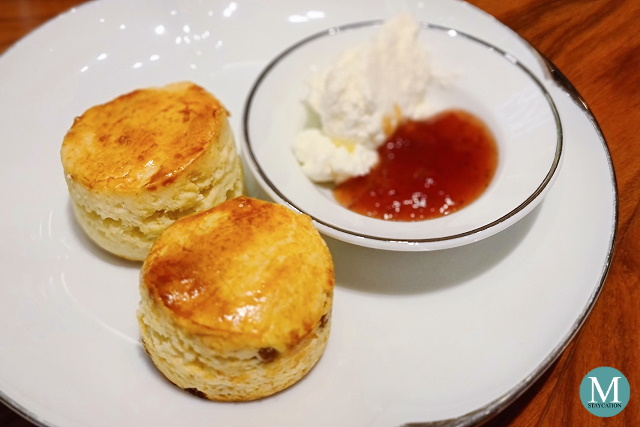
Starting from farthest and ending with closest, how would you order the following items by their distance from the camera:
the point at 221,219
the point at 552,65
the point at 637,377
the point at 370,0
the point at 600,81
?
the point at 370,0, the point at 552,65, the point at 600,81, the point at 637,377, the point at 221,219

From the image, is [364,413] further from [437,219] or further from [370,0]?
[370,0]

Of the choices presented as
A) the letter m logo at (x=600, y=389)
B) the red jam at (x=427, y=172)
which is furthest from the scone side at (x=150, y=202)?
the letter m logo at (x=600, y=389)

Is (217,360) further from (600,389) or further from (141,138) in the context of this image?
(600,389)

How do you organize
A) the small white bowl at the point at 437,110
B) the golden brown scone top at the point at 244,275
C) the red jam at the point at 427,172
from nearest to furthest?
the golden brown scone top at the point at 244,275, the small white bowl at the point at 437,110, the red jam at the point at 427,172

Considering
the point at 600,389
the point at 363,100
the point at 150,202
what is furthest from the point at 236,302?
the point at 600,389

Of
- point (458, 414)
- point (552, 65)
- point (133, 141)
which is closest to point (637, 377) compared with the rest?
point (458, 414)

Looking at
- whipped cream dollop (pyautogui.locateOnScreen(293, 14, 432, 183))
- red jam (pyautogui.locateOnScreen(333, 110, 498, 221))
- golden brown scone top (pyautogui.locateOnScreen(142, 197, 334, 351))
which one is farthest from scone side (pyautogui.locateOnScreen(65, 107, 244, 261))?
red jam (pyautogui.locateOnScreen(333, 110, 498, 221))

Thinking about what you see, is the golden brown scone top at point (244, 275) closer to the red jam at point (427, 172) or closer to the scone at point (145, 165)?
the scone at point (145, 165)
